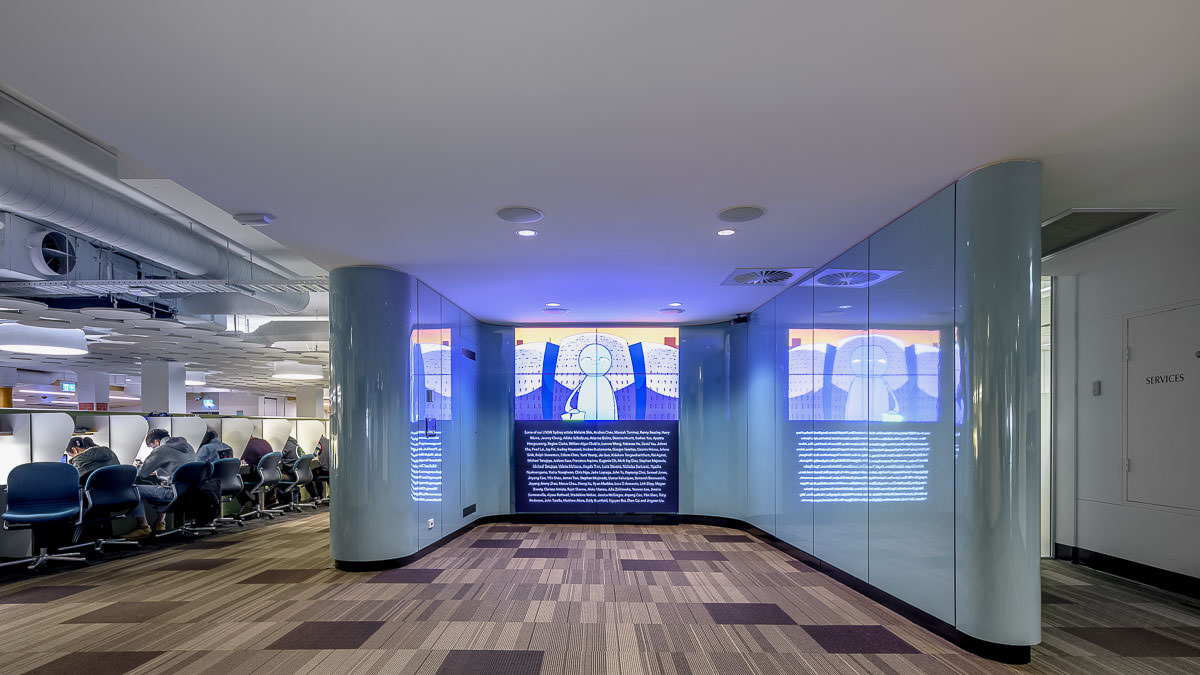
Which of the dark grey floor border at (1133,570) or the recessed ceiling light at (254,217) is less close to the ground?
the recessed ceiling light at (254,217)

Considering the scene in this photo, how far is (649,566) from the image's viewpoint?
628cm

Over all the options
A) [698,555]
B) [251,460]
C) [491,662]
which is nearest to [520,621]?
[491,662]

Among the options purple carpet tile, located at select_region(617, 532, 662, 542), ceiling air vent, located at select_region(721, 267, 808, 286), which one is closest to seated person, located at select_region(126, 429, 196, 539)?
purple carpet tile, located at select_region(617, 532, 662, 542)

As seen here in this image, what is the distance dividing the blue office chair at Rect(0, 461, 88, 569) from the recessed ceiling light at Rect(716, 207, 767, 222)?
6.20m

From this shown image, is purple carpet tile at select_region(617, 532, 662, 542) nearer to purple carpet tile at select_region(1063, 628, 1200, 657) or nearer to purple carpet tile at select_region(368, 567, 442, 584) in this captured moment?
purple carpet tile at select_region(368, 567, 442, 584)

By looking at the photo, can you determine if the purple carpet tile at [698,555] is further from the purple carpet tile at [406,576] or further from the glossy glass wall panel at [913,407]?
the purple carpet tile at [406,576]

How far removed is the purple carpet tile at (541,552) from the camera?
6.83 meters

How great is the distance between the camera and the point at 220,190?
417 cm

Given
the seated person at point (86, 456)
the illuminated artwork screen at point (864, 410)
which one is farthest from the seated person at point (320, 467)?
the illuminated artwork screen at point (864, 410)

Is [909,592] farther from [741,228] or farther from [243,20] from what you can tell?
[243,20]

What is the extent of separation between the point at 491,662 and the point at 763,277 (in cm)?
434

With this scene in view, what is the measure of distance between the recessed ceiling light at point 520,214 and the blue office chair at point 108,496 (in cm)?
497

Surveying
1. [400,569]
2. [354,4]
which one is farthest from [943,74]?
[400,569]

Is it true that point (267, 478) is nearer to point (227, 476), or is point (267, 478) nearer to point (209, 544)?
point (227, 476)
